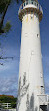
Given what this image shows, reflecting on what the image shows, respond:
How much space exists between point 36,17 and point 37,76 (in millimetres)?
6619

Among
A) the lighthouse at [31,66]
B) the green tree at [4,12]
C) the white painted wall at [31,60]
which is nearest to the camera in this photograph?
the green tree at [4,12]

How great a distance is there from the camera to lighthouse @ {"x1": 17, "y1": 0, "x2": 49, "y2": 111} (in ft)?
42.3

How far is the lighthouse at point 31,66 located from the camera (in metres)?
12.9

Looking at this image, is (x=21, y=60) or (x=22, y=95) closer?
(x=22, y=95)

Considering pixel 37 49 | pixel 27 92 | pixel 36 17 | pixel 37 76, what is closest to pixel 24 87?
pixel 27 92

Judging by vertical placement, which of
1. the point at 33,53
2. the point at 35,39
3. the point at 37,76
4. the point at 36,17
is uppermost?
the point at 36,17

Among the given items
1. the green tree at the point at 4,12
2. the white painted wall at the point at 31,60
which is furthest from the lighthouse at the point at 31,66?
the green tree at the point at 4,12

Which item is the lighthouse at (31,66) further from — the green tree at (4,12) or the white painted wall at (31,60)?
the green tree at (4,12)

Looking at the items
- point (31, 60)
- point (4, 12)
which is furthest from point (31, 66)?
point (4, 12)

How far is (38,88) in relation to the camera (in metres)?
13.3

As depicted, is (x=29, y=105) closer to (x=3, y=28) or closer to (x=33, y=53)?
(x=33, y=53)

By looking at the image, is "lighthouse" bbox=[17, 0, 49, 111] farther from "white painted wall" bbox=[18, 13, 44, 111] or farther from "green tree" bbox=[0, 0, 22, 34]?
"green tree" bbox=[0, 0, 22, 34]

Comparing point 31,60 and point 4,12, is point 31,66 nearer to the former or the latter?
point 31,60

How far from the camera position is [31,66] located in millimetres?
13820
